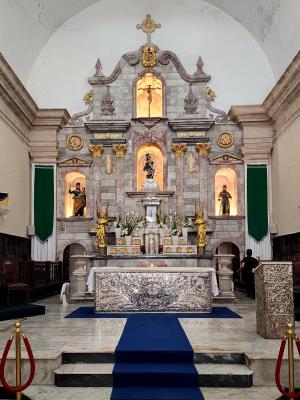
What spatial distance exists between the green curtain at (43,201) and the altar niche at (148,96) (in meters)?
3.87

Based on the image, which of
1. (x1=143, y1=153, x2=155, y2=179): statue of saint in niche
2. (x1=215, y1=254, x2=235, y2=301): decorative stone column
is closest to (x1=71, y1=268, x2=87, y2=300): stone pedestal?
(x1=215, y1=254, x2=235, y2=301): decorative stone column

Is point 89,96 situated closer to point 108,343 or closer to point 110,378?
point 108,343

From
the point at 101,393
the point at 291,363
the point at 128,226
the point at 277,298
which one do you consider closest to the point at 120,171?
the point at 128,226

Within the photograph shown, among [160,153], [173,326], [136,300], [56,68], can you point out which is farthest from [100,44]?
[173,326]

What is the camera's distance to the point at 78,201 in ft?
60.4

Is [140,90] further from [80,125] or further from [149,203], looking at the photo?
[149,203]

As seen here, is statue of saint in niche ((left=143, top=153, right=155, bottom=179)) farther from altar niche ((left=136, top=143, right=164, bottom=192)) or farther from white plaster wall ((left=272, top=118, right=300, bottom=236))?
white plaster wall ((left=272, top=118, right=300, bottom=236))

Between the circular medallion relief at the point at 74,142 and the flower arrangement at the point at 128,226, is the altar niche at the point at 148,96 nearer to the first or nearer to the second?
the circular medallion relief at the point at 74,142

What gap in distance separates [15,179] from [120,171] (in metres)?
3.69

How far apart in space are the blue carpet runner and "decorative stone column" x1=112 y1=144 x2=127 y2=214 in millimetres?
10282

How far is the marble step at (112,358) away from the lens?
6.88m

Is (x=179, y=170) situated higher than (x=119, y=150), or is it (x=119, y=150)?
(x=119, y=150)

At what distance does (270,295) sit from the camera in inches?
308

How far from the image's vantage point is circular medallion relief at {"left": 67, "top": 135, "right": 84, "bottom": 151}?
18.5m
